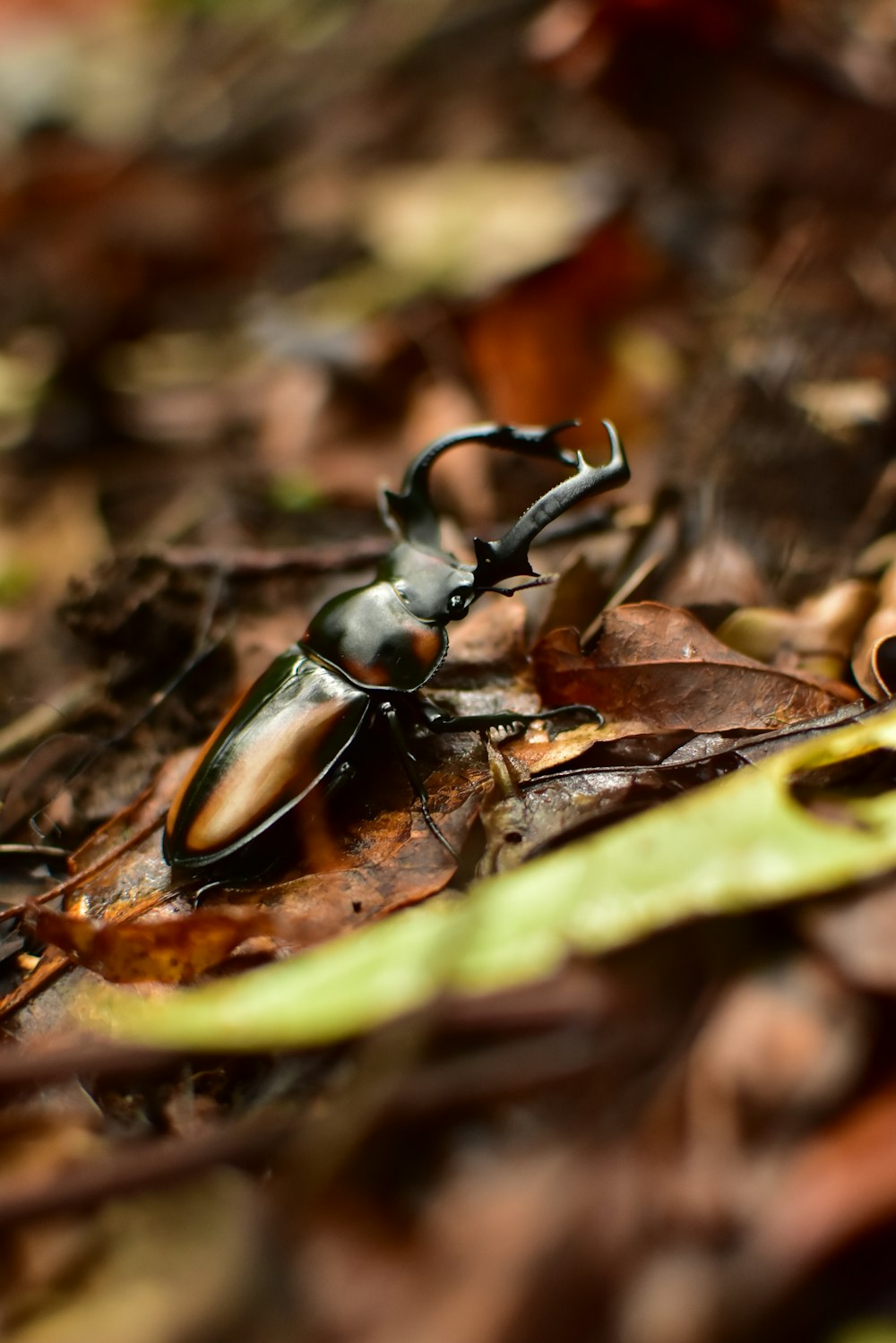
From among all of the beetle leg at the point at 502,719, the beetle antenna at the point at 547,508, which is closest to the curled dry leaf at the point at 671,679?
the beetle leg at the point at 502,719

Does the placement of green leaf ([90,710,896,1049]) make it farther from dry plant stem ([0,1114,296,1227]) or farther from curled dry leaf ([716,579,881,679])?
curled dry leaf ([716,579,881,679])

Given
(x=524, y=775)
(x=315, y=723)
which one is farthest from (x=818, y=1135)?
(x=315, y=723)

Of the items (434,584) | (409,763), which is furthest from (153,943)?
(434,584)

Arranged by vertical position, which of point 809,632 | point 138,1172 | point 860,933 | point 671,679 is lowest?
point 809,632

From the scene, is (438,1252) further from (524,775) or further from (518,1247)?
(524,775)

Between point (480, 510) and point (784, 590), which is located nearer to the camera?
point (784, 590)

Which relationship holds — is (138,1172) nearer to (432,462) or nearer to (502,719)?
(502,719)
